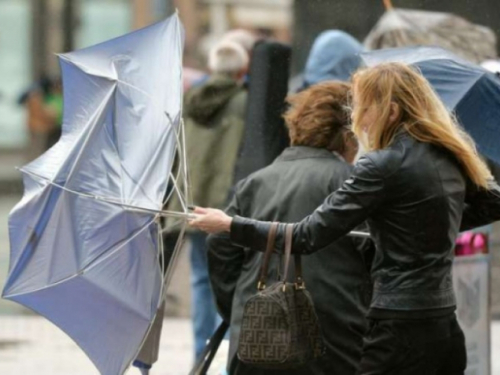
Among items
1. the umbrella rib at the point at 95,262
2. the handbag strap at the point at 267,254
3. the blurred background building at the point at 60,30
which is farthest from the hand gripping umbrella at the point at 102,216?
the blurred background building at the point at 60,30

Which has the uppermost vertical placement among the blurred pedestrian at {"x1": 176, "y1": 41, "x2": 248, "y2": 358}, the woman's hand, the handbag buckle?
the woman's hand

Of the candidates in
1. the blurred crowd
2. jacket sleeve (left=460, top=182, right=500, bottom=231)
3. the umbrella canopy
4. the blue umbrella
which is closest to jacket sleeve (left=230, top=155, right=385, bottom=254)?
jacket sleeve (left=460, top=182, right=500, bottom=231)

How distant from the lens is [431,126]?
460 centimetres

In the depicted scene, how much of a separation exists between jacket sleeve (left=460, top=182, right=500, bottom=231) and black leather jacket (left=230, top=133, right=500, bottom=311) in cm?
27

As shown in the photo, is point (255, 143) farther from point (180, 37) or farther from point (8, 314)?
point (8, 314)

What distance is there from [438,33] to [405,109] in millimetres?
3111

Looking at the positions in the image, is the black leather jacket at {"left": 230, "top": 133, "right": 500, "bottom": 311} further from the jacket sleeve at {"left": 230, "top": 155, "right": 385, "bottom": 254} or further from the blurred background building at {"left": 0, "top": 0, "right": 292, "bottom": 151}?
the blurred background building at {"left": 0, "top": 0, "right": 292, "bottom": 151}

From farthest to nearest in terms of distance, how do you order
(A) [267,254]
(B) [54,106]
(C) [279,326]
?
1. (B) [54,106]
2. (A) [267,254]
3. (C) [279,326]

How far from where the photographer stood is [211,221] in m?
4.62

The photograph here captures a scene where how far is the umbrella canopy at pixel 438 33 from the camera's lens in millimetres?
7566

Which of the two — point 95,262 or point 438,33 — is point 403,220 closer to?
point 95,262

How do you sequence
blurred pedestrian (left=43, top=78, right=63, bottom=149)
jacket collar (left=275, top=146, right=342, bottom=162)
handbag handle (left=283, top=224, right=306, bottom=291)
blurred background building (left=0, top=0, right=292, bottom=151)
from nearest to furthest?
handbag handle (left=283, top=224, right=306, bottom=291), jacket collar (left=275, top=146, right=342, bottom=162), blurred pedestrian (left=43, top=78, right=63, bottom=149), blurred background building (left=0, top=0, right=292, bottom=151)

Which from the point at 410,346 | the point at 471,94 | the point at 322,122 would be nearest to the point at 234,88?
the point at 471,94

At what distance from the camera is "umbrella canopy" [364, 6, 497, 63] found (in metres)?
7.57
